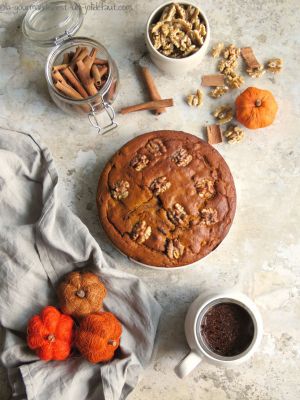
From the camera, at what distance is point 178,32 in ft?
6.01

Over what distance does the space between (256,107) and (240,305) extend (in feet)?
2.03

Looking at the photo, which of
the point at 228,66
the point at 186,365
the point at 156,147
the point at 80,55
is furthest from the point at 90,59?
the point at 186,365

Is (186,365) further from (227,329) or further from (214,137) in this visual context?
(214,137)

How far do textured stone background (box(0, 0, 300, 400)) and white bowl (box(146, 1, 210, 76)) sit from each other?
0.22 ft

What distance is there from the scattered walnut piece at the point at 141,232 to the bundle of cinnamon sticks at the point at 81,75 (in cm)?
44

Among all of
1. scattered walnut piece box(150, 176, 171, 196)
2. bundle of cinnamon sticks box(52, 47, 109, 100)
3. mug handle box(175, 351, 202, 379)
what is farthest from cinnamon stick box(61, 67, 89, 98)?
mug handle box(175, 351, 202, 379)

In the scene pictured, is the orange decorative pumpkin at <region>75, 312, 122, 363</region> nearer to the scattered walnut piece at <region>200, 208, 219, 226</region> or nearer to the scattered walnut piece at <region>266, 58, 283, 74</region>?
the scattered walnut piece at <region>200, 208, 219, 226</region>

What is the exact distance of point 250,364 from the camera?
1798 millimetres

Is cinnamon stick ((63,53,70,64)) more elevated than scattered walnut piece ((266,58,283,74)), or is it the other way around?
cinnamon stick ((63,53,70,64))

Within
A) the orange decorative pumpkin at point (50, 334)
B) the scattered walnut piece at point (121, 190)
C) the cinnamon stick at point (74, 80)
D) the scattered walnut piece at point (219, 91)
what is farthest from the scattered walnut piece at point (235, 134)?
the orange decorative pumpkin at point (50, 334)

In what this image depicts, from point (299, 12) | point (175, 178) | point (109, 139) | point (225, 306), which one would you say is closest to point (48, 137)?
point (109, 139)

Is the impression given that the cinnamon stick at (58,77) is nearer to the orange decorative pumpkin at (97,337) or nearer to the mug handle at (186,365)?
Answer: the orange decorative pumpkin at (97,337)

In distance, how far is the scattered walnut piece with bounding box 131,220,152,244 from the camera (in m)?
1.76

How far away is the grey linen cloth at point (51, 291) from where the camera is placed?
171 cm
